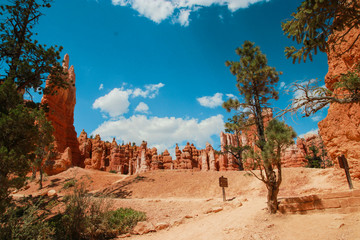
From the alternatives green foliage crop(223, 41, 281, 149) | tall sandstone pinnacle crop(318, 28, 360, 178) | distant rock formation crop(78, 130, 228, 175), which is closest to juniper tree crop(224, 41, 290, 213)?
green foliage crop(223, 41, 281, 149)

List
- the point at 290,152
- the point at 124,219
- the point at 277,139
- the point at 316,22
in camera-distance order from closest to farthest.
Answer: the point at 316,22 → the point at 277,139 → the point at 124,219 → the point at 290,152

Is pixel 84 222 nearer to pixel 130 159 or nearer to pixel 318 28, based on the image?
pixel 318 28

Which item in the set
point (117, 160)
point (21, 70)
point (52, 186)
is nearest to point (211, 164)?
point (117, 160)

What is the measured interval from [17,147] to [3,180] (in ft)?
3.93

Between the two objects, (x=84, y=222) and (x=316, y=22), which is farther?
(x=84, y=222)

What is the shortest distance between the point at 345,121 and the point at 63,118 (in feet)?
151

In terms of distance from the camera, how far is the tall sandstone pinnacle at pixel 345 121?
1147cm

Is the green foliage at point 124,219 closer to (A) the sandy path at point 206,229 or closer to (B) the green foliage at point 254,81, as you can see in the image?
(A) the sandy path at point 206,229

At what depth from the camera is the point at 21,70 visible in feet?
32.1

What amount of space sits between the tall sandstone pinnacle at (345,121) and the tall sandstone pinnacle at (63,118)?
40.6 meters

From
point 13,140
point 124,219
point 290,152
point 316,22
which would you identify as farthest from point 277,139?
point 290,152

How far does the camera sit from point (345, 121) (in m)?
12.4

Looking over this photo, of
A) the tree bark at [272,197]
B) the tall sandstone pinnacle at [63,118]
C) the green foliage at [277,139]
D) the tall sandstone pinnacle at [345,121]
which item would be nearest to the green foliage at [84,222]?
the tree bark at [272,197]

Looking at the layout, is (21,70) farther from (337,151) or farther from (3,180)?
(337,151)
